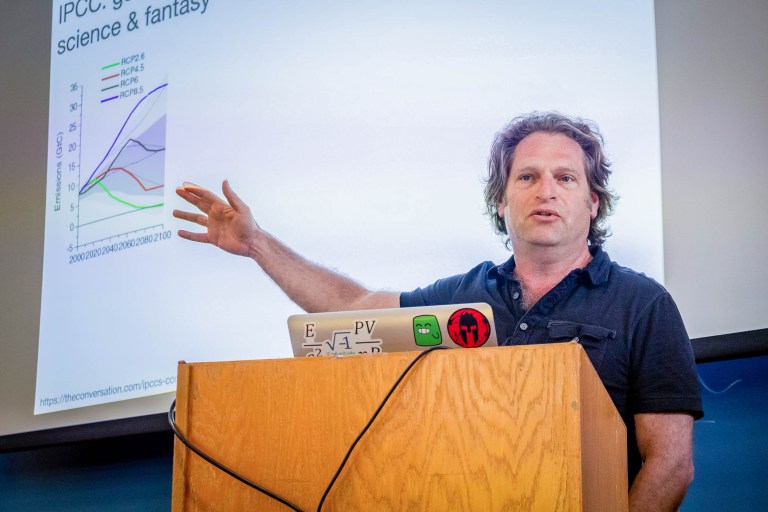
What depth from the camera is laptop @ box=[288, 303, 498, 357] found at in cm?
135

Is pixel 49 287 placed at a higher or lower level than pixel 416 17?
lower

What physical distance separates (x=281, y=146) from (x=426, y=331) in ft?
4.54

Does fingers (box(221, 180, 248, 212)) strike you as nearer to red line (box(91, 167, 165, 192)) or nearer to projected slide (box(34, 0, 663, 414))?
projected slide (box(34, 0, 663, 414))

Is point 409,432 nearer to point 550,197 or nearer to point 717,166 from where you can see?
point 550,197

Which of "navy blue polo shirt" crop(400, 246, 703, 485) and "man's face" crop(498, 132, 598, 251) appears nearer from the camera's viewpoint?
"navy blue polo shirt" crop(400, 246, 703, 485)

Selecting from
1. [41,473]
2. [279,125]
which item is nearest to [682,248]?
[279,125]

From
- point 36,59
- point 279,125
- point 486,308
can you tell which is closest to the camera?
point 486,308

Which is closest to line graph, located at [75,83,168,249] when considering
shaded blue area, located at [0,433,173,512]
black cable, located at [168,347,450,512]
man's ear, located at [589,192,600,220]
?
shaded blue area, located at [0,433,173,512]

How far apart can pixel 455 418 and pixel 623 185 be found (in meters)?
1.20

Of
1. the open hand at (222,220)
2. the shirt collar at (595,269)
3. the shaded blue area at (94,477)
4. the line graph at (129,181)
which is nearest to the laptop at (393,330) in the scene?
the shirt collar at (595,269)

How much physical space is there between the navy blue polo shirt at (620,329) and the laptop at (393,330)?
61 cm

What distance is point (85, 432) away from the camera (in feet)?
9.01

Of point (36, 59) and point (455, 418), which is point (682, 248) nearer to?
point (455, 418)

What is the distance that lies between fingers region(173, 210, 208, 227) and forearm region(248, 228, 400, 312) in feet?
0.50
